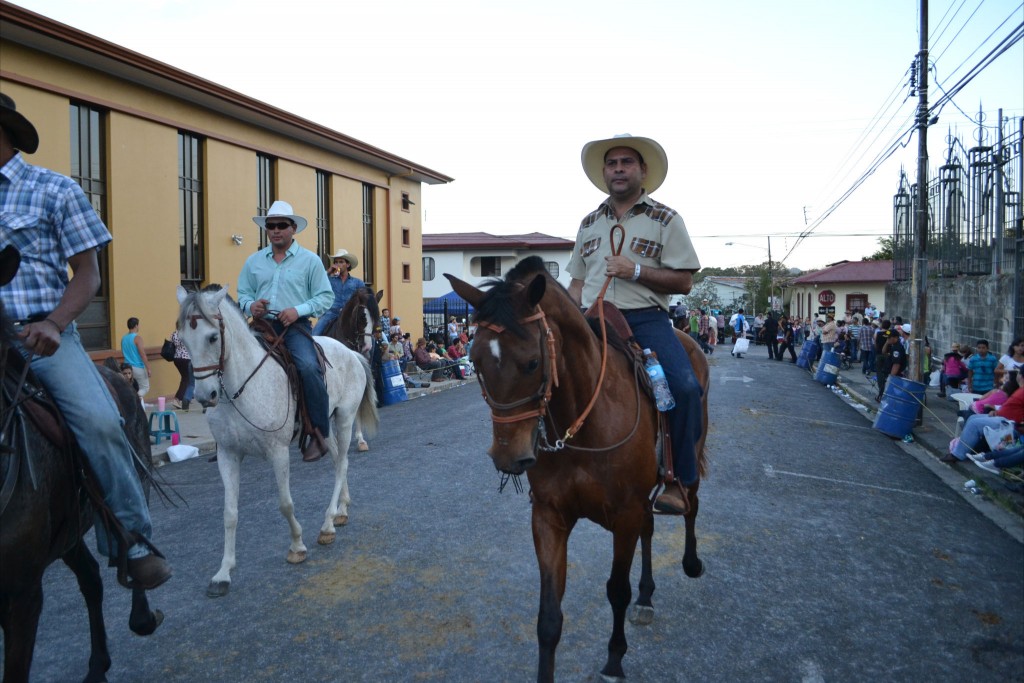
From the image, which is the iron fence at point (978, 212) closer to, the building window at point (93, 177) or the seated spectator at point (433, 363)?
the seated spectator at point (433, 363)

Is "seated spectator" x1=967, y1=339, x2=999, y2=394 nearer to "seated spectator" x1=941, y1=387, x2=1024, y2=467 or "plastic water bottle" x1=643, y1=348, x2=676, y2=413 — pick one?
"seated spectator" x1=941, y1=387, x2=1024, y2=467

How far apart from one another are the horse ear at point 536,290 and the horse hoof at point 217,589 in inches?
129

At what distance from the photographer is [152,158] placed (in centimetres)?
1587

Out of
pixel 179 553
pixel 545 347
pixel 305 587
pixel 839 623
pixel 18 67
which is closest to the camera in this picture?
pixel 545 347

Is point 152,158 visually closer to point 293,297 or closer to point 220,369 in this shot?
point 293,297

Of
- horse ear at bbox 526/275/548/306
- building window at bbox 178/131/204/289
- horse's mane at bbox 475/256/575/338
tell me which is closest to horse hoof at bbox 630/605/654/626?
horse's mane at bbox 475/256/575/338

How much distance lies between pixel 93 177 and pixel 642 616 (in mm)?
14704

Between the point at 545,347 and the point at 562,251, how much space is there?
155 feet

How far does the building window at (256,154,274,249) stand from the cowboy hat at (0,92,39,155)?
1704cm

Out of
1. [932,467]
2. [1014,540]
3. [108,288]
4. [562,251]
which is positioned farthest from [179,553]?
[562,251]

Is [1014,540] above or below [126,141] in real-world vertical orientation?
below

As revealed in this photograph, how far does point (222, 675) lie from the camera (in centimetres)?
383

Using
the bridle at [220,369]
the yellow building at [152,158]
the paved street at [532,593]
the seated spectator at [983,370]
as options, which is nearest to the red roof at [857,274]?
the seated spectator at [983,370]

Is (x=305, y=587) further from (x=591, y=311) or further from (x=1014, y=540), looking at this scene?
(x=1014, y=540)
